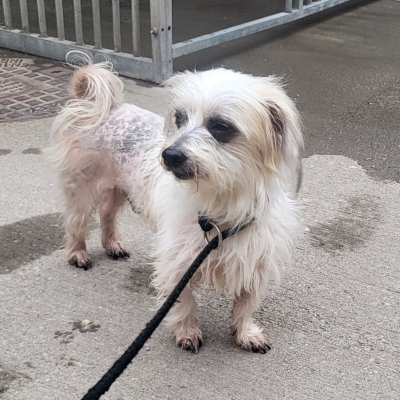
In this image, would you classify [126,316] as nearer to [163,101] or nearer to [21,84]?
[163,101]

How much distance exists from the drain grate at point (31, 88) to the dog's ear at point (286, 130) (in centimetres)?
354

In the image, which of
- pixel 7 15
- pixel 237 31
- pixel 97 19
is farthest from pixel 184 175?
pixel 7 15

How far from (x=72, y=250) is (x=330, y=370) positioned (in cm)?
167

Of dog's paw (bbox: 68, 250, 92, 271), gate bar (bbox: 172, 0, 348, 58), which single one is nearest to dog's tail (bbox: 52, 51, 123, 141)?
dog's paw (bbox: 68, 250, 92, 271)

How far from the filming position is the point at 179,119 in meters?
2.67

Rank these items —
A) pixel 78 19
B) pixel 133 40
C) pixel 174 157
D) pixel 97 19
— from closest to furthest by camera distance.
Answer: pixel 174 157, pixel 133 40, pixel 97 19, pixel 78 19

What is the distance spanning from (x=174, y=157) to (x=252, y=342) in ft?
3.70

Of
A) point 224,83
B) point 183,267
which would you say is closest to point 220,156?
point 224,83

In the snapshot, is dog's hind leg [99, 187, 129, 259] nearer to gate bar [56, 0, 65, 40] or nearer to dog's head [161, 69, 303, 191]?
dog's head [161, 69, 303, 191]

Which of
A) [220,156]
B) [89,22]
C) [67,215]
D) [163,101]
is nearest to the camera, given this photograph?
[220,156]

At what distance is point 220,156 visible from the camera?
2480mm

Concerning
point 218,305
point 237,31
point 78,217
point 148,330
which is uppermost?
point 148,330

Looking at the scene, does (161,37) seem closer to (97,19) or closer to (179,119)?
(97,19)

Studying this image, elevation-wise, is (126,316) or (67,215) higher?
(67,215)
